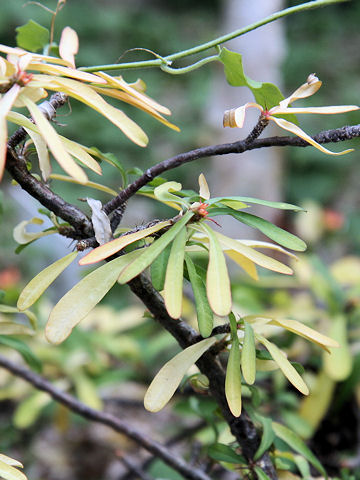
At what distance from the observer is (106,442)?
1128 mm

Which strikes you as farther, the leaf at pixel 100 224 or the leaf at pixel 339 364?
the leaf at pixel 339 364

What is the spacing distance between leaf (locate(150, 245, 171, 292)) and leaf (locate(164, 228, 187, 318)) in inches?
0.9

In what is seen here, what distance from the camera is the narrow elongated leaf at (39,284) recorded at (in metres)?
0.35

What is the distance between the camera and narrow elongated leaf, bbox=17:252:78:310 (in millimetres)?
348

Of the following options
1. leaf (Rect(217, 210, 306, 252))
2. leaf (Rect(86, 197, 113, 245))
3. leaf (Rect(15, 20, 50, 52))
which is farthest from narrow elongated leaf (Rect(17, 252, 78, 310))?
leaf (Rect(15, 20, 50, 52))

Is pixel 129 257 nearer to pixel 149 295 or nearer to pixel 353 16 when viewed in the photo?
pixel 149 295

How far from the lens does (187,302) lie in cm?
114

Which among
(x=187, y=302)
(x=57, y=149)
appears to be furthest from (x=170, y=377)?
(x=187, y=302)

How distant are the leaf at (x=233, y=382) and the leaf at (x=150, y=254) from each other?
10cm

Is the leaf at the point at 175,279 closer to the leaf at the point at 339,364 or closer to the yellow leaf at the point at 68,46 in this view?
the yellow leaf at the point at 68,46

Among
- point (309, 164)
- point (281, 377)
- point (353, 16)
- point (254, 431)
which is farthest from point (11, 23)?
point (254, 431)

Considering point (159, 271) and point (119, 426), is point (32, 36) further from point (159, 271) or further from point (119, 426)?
point (119, 426)

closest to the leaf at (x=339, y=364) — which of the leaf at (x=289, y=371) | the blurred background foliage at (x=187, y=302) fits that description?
the blurred background foliage at (x=187, y=302)

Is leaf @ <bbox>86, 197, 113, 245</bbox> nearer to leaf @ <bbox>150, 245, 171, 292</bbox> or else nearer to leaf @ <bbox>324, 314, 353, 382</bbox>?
leaf @ <bbox>150, 245, 171, 292</bbox>
